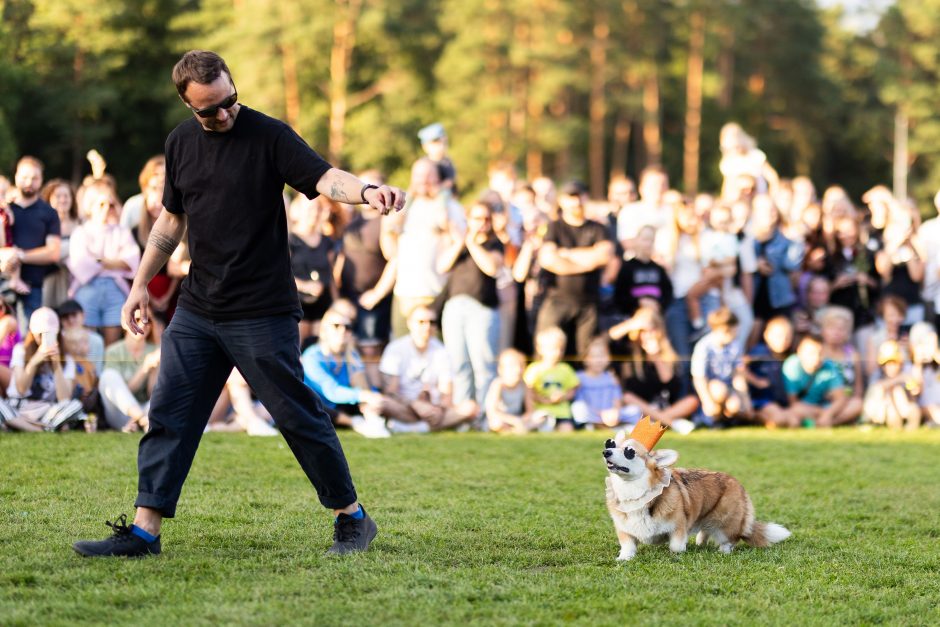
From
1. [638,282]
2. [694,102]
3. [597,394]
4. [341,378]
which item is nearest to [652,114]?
[694,102]

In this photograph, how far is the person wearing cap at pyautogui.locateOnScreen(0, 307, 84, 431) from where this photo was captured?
9.39 m

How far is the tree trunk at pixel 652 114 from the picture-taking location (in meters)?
45.7

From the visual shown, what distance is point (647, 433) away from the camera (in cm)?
586

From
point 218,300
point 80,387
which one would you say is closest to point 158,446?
point 218,300

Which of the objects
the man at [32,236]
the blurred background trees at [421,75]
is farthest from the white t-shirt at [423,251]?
the blurred background trees at [421,75]

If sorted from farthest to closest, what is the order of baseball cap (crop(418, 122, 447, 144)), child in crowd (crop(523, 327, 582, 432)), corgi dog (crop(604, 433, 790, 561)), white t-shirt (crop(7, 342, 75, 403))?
1. baseball cap (crop(418, 122, 447, 144))
2. child in crowd (crop(523, 327, 582, 432))
3. white t-shirt (crop(7, 342, 75, 403))
4. corgi dog (crop(604, 433, 790, 561))

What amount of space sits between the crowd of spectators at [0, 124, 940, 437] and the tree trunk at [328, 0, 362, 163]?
2834cm

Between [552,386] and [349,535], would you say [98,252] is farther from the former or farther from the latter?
[349,535]

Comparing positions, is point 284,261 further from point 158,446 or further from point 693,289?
point 693,289

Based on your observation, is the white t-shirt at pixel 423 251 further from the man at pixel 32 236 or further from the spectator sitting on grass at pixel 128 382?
the man at pixel 32 236

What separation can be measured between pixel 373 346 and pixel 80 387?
2.69m

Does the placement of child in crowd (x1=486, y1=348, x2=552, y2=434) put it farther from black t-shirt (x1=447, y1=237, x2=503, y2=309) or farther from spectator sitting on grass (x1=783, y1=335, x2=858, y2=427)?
spectator sitting on grass (x1=783, y1=335, x2=858, y2=427)

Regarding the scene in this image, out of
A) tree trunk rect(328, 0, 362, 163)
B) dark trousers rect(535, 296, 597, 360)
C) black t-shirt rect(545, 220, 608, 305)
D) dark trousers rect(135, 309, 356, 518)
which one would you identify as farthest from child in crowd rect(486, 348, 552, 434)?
tree trunk rect(328, 0, 362, 163)

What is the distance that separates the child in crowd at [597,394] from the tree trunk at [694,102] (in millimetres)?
35694
